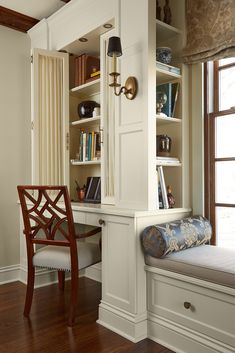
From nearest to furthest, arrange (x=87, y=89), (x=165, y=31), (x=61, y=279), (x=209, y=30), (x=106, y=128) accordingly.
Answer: (x=209, y=30) → (x=165, y=31) → (x=106, y=128) → (x=61, y=279) → (x=87, y=89)

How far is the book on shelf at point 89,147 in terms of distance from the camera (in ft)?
10.2

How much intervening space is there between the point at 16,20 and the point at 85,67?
0.89 meters

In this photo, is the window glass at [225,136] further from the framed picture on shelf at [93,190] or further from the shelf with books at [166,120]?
the framed picture on shelf at [93,190]

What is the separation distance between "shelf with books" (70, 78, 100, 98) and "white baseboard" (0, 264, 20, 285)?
6.32ft

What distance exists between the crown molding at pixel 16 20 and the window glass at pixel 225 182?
2.45 metres

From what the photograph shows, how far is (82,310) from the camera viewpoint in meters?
2.56

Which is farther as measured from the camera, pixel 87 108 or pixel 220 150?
pixel 87 108

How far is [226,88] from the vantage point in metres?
2.41

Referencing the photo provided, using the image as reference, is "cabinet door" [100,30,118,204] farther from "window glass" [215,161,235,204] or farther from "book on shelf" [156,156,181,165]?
"window glass" [215,161,235,204]

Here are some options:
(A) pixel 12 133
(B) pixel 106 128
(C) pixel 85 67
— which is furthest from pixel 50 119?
(B) pixel 106 128

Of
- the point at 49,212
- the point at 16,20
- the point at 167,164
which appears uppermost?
the point at 16,20

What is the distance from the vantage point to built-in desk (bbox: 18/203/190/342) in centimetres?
210

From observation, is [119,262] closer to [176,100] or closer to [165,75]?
[176,100]

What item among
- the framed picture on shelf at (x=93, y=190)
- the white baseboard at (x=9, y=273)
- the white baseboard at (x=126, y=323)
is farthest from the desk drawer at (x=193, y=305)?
the white baseboard at (x=9, y=273)
